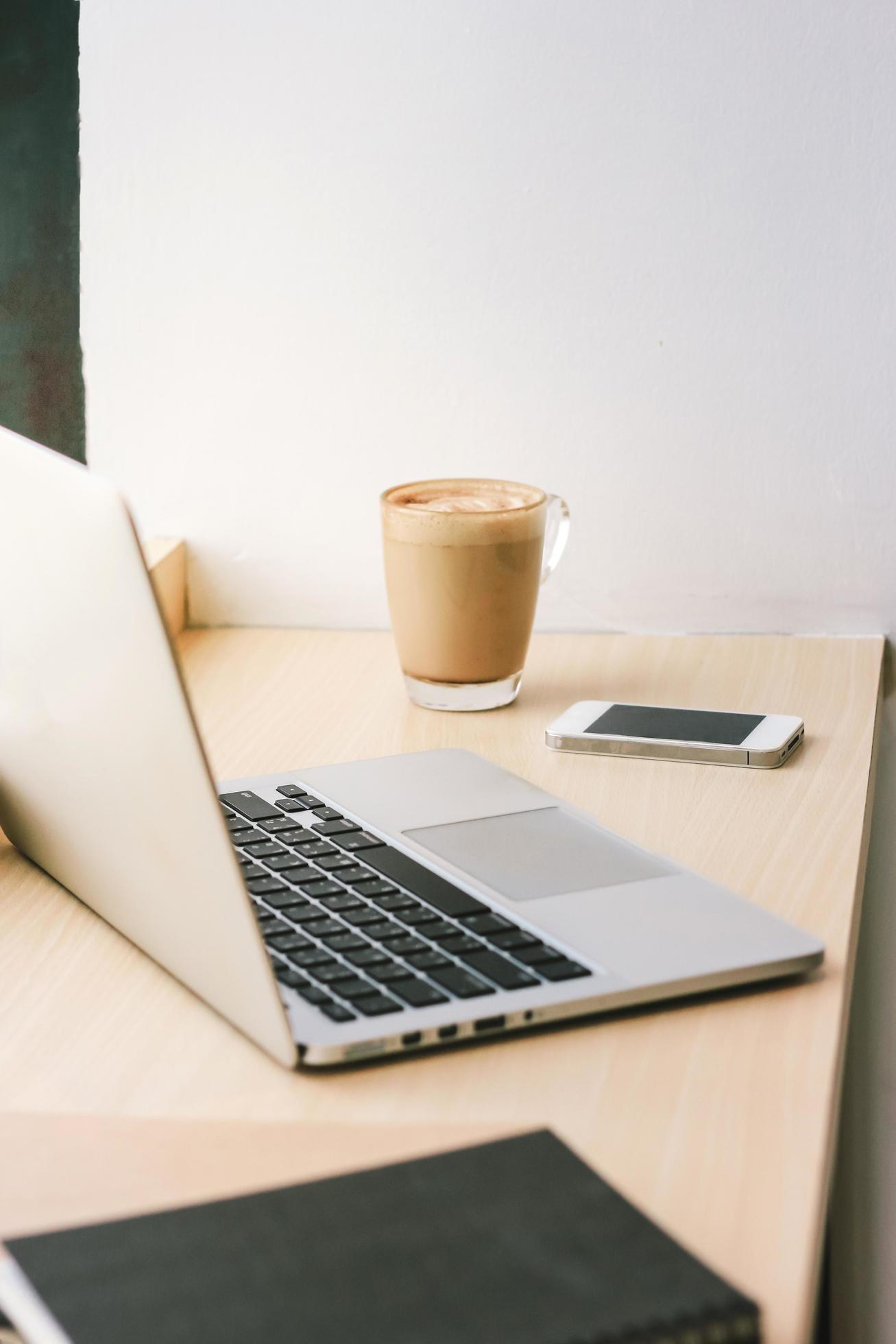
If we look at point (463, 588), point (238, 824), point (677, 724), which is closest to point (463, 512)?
point (463, 588)

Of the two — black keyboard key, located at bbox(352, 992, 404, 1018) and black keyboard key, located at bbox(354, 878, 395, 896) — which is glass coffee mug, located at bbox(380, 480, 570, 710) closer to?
black keyboard key, located at bbox(354, 878, 395, 896)

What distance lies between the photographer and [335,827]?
2.29 ft

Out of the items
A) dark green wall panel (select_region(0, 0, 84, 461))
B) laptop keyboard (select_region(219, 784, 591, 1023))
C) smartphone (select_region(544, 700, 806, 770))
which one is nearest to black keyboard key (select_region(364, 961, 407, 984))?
laptop keyboard (select_region(219, 784, 591, 1023))

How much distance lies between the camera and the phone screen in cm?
84

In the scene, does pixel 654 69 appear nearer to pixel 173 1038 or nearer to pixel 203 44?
pixel 203 44

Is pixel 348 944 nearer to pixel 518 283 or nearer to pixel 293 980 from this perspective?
pixel 293 980

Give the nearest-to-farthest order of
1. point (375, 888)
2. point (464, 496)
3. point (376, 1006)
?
point (376, 1006), point (375, 888), point (464, 496)

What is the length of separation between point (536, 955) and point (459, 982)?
4 centimetres

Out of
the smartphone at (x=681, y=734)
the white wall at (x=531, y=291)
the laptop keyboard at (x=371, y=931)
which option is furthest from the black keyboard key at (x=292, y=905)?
the white wall at (x=531, y=291)

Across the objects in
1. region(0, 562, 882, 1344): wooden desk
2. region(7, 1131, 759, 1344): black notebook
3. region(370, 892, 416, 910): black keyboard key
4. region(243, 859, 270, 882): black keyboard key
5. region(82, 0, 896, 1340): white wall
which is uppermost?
region(82, 0, 896, 1340): white wall

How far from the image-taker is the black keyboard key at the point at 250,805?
2.33 ft

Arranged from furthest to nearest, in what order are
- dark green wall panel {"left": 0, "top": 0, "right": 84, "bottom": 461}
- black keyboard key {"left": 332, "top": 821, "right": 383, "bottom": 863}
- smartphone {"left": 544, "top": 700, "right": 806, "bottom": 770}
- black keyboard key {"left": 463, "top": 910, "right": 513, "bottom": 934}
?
dark green wall panel {"left": 0, "top": 0, "right": 84, "bottom": 461}
smartphone {"left": 544, "top": 700, "right": 806, "bottom": 770}
black keyboard key {"left": 332, "top": 821, "right": 383, "bottom": 863}
black keyboard key {"left": 463, "top": 910, "right": 513, "bottom": 934}

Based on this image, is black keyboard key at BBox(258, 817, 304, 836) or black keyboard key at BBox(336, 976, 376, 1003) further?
black keyboard key at BBox(258, 817, 304, 836)

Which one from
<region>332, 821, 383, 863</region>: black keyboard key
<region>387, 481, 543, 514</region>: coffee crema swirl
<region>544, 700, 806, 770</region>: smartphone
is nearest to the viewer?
<region>332, 821, 383, 863</region>: black keyboard key
